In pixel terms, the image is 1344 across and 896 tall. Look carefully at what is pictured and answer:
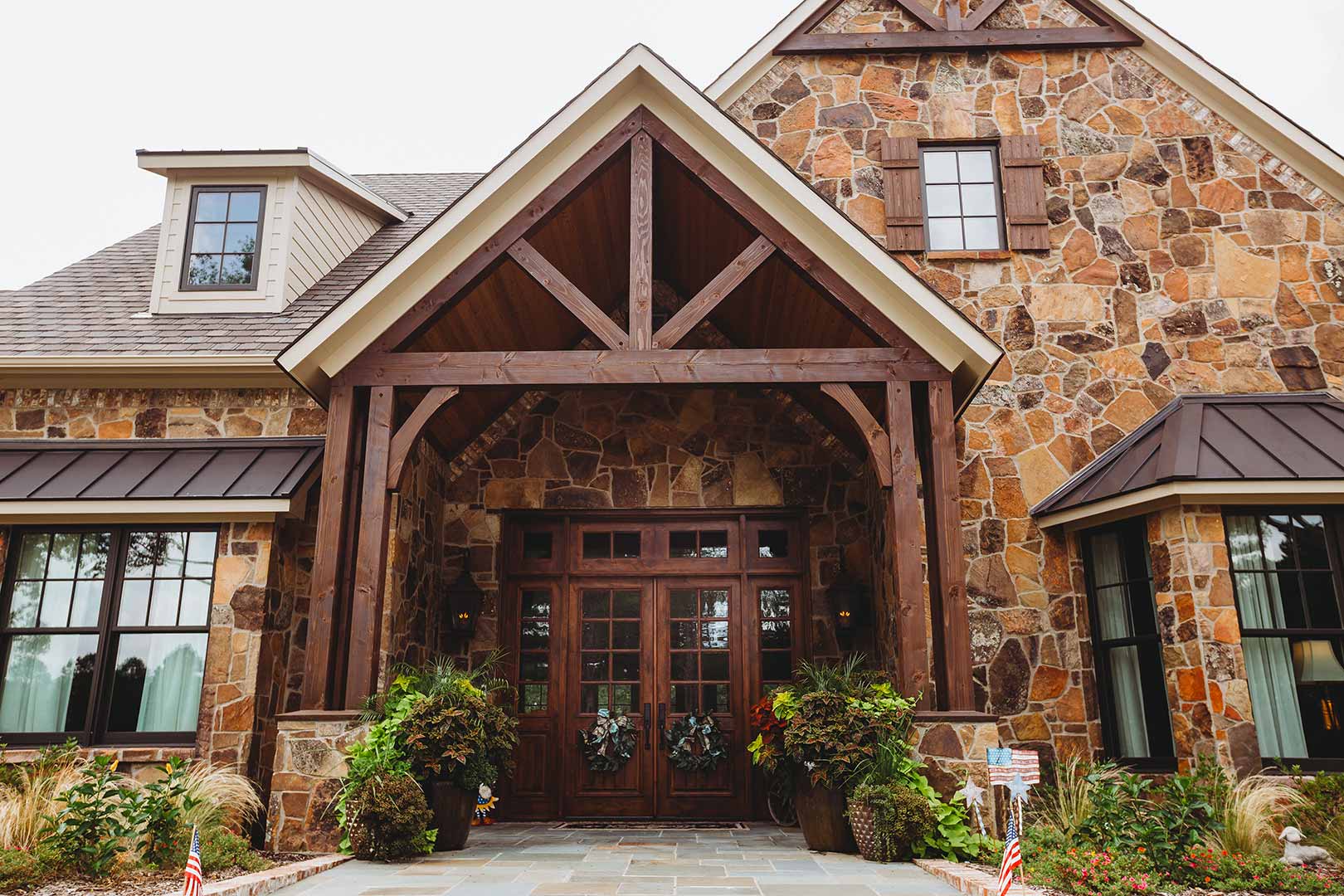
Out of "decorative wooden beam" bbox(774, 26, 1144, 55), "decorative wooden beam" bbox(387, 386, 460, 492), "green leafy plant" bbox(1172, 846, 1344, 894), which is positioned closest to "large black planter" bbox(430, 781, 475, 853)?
"decorative wooden beam" bbox(387, 386, 460, 492)

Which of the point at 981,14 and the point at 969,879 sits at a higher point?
the point at 981,14

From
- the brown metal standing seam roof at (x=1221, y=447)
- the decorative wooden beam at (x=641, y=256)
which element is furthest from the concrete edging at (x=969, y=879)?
the decorative wooden beam at (x=641, y=256)

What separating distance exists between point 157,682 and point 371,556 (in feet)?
8.94

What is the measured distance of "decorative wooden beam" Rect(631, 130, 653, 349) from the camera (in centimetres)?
716

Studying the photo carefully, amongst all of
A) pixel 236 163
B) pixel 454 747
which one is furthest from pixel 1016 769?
pixel 236 163

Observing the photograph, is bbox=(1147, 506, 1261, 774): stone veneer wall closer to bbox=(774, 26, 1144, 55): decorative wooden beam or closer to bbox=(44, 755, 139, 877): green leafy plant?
bbox=(774, 26, 1144, 55): decorative wooden beam

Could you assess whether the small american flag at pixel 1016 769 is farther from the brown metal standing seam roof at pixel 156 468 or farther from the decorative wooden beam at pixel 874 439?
the brown metal standing seam roof at pixel 156 468

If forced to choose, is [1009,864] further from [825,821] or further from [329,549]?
[329,549]

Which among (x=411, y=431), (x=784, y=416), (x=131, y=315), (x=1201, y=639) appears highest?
(x=131, y=315)

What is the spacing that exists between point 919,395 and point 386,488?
161 inches

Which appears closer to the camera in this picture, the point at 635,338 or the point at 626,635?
the point at 635,338

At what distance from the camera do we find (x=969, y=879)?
16.0ft

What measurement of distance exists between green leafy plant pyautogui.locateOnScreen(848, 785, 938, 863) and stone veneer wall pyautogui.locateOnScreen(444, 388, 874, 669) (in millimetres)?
3372

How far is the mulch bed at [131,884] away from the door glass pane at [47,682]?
122 inches
